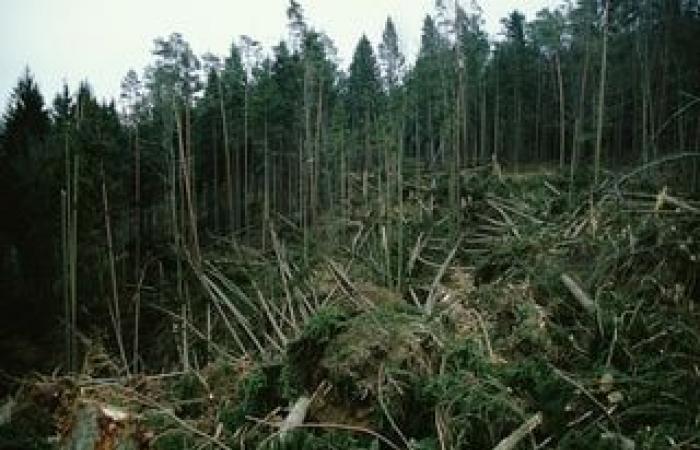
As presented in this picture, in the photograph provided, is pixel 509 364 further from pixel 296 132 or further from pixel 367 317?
pixel 296 132

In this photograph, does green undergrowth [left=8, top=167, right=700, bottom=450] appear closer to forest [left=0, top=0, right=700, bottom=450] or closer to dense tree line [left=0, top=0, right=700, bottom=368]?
forest [left=0, top=0, right=700, bottom=450]

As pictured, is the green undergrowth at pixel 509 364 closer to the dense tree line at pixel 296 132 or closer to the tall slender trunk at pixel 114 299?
the tall slender trunk at pixel 114 299

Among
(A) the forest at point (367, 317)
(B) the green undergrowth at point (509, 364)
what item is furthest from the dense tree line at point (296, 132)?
(B) the green undergrowth at point (509, 364)

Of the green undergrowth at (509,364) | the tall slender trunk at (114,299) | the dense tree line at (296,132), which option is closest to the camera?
the green undergrowth at (509,364)

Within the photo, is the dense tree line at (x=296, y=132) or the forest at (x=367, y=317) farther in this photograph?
the dense tree line at (x=296, y=132)

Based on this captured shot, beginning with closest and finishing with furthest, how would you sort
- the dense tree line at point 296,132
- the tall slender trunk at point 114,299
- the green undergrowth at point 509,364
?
the green undergrowth at point 509,364
the tall slender trunk at point 114,299
the dense tree line at point 296,132

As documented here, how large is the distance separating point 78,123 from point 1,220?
438 cm

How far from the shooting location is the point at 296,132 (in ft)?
111

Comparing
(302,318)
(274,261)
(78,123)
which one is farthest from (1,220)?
(302,318)

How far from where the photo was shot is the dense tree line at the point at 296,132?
16.4 metres

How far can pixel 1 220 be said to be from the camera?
17.4 m

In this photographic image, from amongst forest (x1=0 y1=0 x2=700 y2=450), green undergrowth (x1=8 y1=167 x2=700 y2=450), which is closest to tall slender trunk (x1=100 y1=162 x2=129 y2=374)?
forest (x1=0 y1=0 x2=700 y2=450)

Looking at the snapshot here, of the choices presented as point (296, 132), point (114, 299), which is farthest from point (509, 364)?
point (296, 132)

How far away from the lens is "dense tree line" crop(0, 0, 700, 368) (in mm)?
16359
